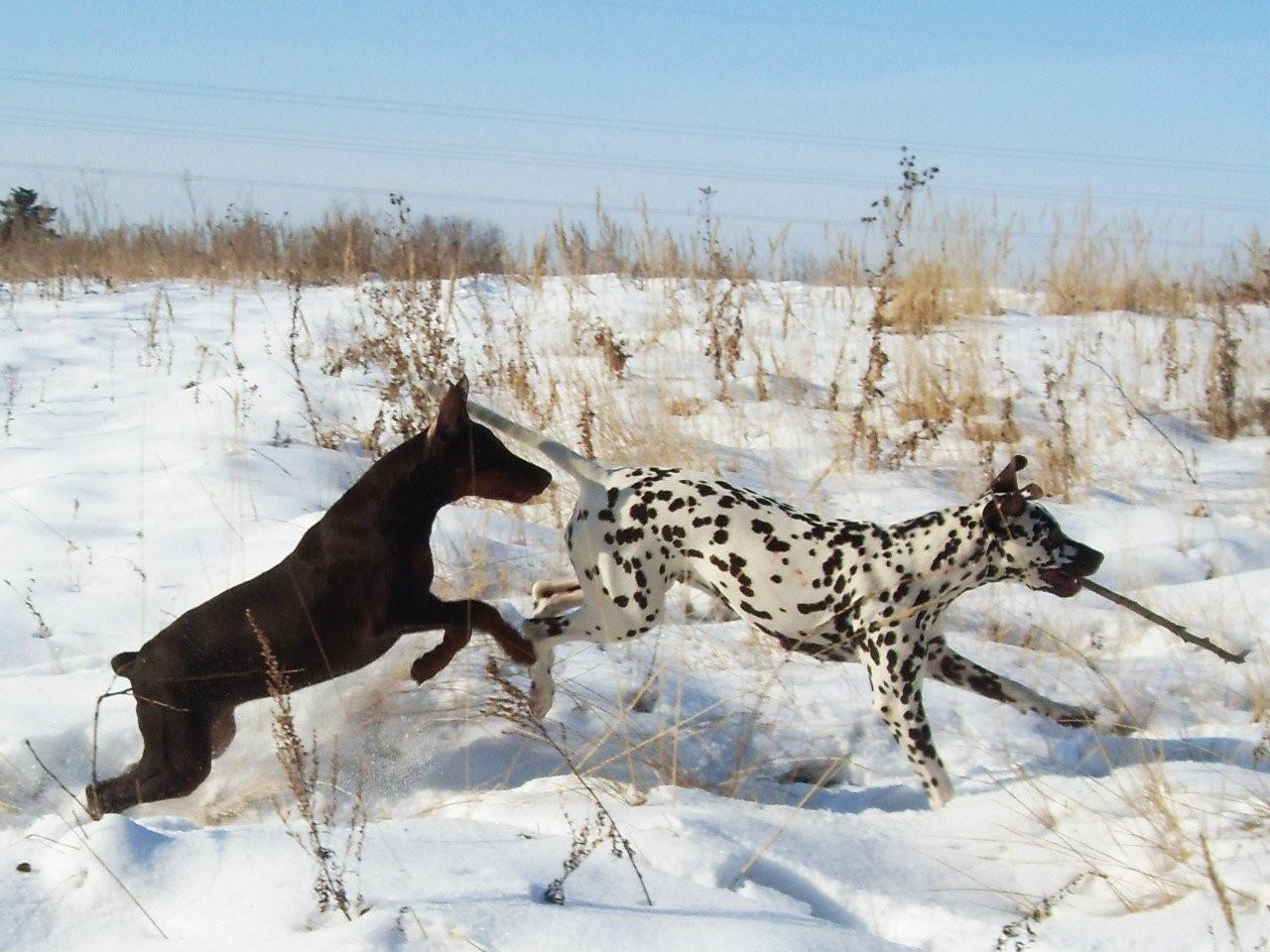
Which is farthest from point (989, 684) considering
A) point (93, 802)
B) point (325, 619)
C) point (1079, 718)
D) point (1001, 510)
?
point (93, 802)

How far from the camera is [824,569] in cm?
419

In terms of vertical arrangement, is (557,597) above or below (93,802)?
above

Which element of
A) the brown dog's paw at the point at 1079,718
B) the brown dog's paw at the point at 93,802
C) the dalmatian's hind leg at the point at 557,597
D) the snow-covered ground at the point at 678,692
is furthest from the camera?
the dalmatian's hind leg at the point at 557,597

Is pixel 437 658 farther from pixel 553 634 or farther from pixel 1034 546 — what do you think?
pixel 1034 546

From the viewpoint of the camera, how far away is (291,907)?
265 cm

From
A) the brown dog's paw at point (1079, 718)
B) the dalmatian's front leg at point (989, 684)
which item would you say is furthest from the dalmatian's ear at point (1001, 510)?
the brown dog's paw at point (1079, 718)

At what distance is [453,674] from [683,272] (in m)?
7.41

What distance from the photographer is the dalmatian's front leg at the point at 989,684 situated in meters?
4.49

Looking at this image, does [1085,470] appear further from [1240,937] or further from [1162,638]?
[1240,937]

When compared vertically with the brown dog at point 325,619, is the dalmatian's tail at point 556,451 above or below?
above

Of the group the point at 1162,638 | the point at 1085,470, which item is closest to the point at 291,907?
the point at 1162,638

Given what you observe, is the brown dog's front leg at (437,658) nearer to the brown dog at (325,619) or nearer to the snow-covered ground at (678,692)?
the brown dog at (325,619)

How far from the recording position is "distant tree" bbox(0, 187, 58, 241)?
1566 cm

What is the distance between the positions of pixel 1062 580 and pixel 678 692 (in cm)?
150
